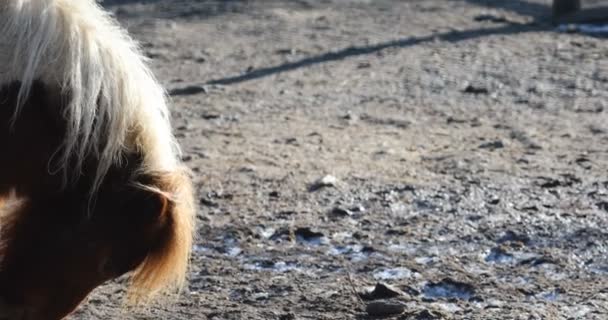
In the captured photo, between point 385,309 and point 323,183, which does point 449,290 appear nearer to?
point 385,309

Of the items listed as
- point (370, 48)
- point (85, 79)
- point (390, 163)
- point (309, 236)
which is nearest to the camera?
point (85, 79)

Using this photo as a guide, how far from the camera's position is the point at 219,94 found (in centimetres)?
756

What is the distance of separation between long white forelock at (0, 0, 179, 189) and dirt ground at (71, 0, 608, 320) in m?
1.04

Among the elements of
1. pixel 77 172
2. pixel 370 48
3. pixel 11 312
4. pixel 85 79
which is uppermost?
pixel 85 79

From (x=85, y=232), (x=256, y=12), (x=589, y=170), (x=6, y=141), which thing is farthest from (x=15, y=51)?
(x=256, y=12)

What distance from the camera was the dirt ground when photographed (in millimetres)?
4426

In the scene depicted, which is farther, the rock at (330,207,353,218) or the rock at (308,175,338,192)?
the rock at (308,175,338,192)

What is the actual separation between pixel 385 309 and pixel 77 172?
4.23ft

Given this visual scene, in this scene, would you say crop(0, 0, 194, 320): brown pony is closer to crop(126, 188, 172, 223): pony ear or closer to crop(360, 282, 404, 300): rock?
crop(126, 188, 172, 223): pony ear

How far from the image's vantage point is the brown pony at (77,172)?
3248mm

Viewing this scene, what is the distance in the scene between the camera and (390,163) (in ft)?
19.6

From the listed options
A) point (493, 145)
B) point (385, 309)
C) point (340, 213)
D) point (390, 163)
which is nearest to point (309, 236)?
point (340, 213)

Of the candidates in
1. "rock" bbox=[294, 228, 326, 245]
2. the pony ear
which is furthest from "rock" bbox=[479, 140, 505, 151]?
the pony ear

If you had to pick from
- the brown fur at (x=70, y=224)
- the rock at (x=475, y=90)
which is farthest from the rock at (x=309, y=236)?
the rock at (x=475, y=90)
